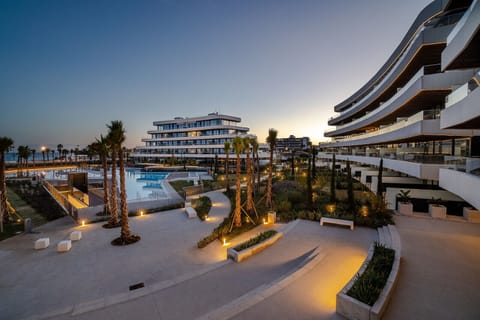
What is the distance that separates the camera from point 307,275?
7348mm

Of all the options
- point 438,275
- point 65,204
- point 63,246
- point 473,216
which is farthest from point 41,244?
point 473,216

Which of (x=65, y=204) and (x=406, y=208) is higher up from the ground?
(x=406, y=208)

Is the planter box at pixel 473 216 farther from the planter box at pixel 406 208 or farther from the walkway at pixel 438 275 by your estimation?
the planter box at pixel 406 208

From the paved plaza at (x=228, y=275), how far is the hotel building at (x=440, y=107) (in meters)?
3.04

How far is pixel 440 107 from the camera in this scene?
18328 mm

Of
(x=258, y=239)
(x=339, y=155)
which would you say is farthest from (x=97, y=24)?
(x=339, y=155)

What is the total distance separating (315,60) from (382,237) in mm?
29742

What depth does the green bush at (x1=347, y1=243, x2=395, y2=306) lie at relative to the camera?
5.41 meters

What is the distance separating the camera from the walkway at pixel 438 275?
548 cm

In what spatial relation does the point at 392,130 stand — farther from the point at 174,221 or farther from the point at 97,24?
the point at 97,24

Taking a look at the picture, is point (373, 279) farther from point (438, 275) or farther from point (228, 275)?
point (228, 275)

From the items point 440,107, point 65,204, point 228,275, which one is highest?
point 440,107

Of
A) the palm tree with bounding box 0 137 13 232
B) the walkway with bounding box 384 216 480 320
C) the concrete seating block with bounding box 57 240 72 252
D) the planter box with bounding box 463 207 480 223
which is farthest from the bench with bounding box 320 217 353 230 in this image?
the palm tree with bounding box 0 137 13 232

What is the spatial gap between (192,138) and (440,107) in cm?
6619
